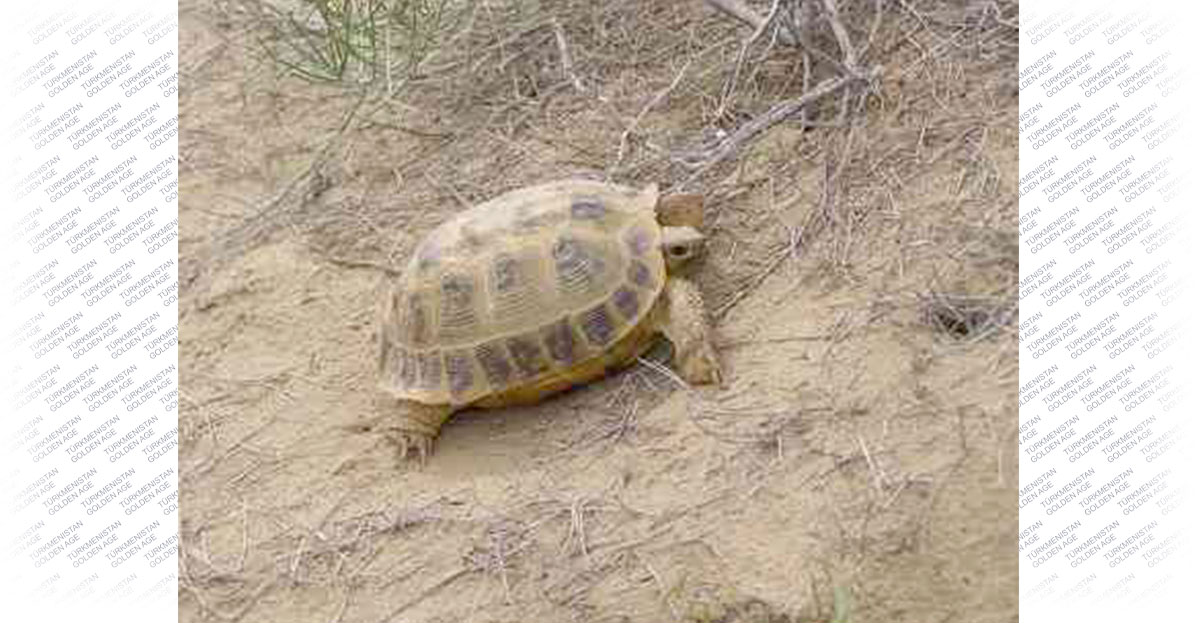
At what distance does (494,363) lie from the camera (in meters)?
4.61

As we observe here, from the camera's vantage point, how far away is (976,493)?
3.62 meters

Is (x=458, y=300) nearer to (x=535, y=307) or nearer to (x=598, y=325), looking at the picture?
(x=535, y=307)

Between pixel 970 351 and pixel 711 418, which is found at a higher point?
pixel 970 351

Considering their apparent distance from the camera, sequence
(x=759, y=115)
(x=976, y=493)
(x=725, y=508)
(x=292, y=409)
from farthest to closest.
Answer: (x=759, y=115) → (x=292, y=409) → (x=725, y=508) → (x=976, y=493)

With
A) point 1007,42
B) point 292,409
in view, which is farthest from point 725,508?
point 1007,42

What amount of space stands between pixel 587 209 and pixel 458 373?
2.32ft

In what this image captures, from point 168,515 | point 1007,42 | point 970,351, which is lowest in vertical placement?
point 168,515

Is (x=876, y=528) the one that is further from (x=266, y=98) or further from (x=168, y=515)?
(x=266, y=98)

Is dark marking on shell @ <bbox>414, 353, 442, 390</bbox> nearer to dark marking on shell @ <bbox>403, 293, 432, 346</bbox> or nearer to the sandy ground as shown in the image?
dark marking on shell @ <bbox>403, 293, 432, 346</bbox>

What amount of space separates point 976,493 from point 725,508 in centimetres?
70

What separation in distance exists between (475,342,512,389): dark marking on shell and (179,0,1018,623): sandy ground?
19 cm

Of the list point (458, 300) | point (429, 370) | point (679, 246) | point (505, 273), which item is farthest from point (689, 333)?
point (429, 370)

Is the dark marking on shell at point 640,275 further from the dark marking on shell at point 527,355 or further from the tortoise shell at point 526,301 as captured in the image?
the dark marking on shell at point 527,355

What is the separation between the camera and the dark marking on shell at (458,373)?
183 inches
